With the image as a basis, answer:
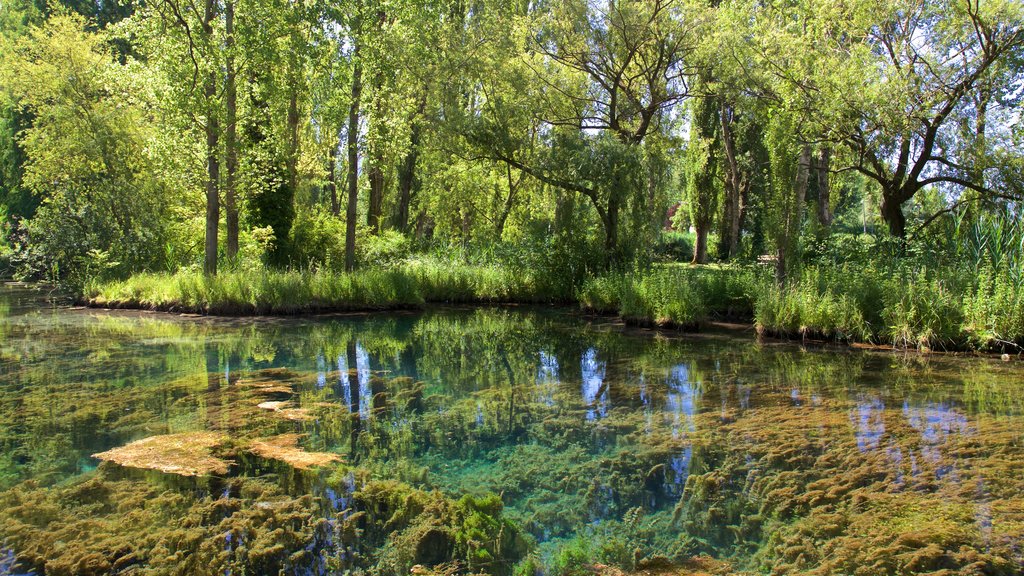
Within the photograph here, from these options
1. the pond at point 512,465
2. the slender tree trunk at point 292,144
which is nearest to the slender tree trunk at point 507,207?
the slender tree trunk at point 292,144

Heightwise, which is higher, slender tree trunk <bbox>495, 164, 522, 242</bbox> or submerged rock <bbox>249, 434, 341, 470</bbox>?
slender tree trunk <bbox>495, 164, 522, 242</bbox>

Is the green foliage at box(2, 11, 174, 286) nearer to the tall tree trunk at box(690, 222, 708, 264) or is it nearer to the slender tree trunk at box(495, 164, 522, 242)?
the slender tree trunk at box(495, 164, 522, 242)

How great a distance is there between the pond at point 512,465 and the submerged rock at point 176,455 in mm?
26

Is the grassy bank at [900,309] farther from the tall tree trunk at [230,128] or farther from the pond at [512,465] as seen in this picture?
the tall tree trunk at [230,128]

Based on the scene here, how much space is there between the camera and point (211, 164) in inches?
635

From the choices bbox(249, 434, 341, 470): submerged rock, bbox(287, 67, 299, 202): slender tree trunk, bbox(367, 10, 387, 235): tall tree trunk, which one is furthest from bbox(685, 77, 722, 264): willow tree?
bbox(249, 434, 341, 470): submerged rock

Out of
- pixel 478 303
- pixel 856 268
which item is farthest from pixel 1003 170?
pixel 478 303

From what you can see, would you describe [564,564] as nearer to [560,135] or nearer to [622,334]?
[622,334]

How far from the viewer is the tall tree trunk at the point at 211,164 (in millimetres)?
15414

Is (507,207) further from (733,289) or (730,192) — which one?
(733,289)

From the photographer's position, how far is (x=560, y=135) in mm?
17406

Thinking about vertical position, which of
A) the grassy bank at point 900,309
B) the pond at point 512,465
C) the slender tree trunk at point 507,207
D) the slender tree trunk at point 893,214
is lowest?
the pond at point 512,465

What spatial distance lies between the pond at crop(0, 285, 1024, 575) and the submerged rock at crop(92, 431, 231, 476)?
3 centimetres

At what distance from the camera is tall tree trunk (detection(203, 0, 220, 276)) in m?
15.4
